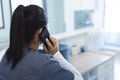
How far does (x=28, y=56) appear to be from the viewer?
85 centimetres

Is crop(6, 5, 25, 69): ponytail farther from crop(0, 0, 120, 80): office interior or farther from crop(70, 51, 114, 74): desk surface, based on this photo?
crop(70, 51, 114, 74): desk surface

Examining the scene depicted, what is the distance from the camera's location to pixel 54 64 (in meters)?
0.84

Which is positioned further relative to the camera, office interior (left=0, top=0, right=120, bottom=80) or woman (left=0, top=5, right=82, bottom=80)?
office interior (left=0, top=0, right=120, bottom=80)

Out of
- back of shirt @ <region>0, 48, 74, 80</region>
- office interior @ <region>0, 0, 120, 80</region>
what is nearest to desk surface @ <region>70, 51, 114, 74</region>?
office interior @ <region>0, 0, 120, 80</region>

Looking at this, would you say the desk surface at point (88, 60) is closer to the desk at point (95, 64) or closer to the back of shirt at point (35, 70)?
the desk at point (95, 64)

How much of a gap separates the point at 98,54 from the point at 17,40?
148 cm

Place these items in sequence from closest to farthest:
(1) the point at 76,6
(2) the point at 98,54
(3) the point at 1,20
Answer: (3) the point at 1,20 < (2) the point at 98,54 < (1) the point at 76,6

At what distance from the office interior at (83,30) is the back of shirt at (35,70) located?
64 centimetres

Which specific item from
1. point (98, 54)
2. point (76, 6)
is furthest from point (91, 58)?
point (76, 6)

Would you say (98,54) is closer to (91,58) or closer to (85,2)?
(91,58)

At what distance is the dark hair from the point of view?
2.80ft

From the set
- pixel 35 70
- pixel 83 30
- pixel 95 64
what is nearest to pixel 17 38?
pixel 35 70

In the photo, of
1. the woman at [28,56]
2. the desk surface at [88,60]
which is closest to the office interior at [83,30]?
the desk surface at [88,60]

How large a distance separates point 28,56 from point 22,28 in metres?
Result: 0.14
